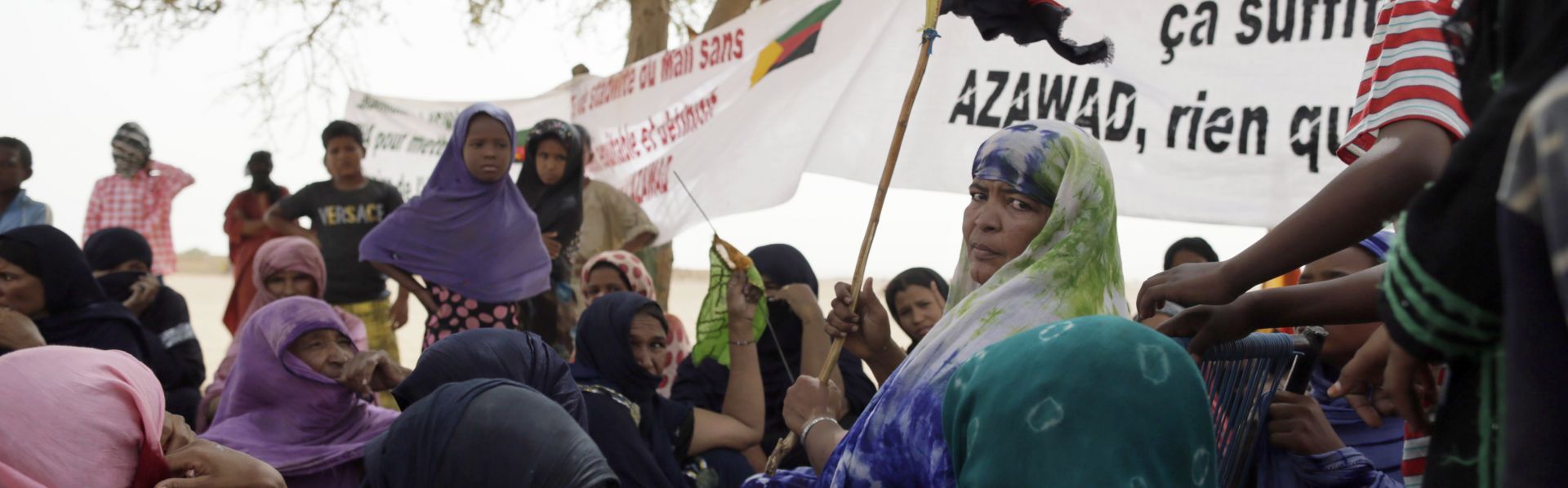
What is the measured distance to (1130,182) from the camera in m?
4.62

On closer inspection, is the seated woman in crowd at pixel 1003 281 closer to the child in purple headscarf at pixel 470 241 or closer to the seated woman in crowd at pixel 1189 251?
the seated woman in crowd at pixel 1189 251

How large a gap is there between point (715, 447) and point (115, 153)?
5126 millimetres

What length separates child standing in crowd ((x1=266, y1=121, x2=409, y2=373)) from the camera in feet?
20.3

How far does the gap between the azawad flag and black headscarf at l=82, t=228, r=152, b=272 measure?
2798 mm

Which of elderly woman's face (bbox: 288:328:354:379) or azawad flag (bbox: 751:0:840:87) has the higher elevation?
azawad flag (bbox: 751:0:840:87)

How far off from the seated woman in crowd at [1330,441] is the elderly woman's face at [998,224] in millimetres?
522

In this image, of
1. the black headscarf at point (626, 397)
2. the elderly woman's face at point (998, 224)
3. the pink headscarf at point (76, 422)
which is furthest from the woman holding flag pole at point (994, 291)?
the pink headscarf at point (76, 422)

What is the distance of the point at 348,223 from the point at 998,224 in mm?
4615

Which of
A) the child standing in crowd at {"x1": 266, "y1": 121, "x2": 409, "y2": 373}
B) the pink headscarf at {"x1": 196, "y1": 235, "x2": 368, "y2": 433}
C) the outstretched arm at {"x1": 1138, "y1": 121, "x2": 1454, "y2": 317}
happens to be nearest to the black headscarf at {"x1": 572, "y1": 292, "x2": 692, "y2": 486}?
the pink headscarf at {"x1": 196, "y1": 235, "x2": 368, "y2": 433}

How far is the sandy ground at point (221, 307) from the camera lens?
Result: 17484 mm

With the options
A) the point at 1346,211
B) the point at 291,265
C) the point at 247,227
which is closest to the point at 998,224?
the point at 1346,211

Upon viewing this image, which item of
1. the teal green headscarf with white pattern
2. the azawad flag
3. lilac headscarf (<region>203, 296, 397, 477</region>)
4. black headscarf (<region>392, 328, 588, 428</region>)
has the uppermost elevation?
the azawad flag

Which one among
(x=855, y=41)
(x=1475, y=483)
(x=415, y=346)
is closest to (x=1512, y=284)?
(x=1475, y=483)

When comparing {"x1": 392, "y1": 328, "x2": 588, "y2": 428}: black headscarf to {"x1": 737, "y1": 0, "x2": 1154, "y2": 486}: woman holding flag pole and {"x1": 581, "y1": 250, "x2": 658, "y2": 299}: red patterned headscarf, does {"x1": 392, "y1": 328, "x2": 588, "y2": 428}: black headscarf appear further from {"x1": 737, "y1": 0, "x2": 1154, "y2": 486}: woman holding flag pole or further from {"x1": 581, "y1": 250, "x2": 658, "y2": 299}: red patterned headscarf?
{"x1": 581, "y1": 250, "x2": 658, "y2": 299}: red patterned headscarf
